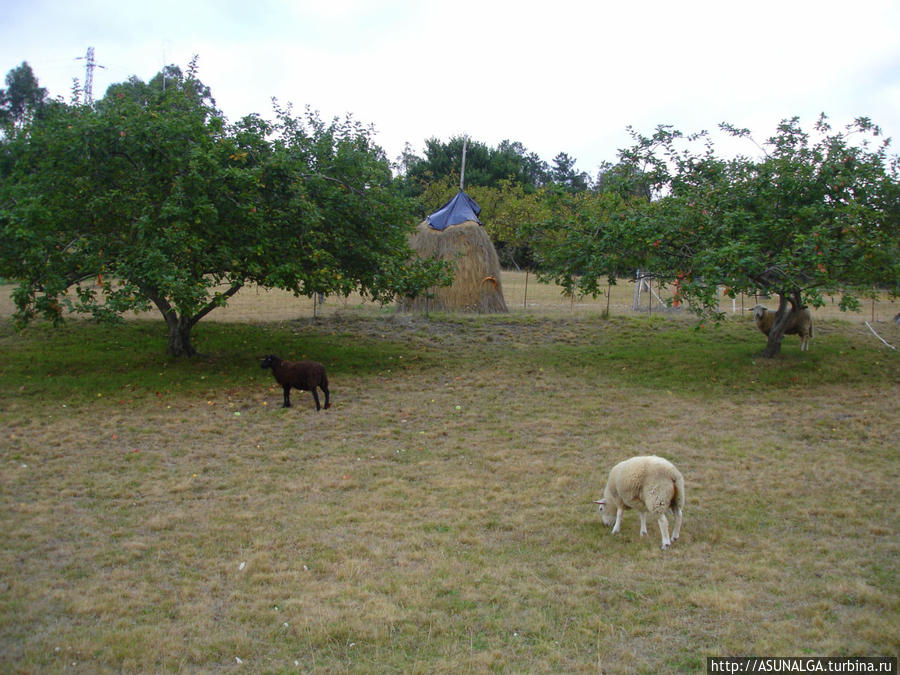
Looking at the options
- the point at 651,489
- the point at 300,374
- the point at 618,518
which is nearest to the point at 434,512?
the point at 618,518

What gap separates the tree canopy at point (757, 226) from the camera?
14805 mm

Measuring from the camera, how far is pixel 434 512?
8.85 meters

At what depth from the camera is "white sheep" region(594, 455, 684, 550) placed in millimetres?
7516

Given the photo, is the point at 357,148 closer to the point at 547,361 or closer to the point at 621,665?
the point at 547,361

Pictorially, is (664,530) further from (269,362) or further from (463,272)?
(463,272)

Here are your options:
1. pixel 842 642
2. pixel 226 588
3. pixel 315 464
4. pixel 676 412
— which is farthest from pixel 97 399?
pixel 842 642

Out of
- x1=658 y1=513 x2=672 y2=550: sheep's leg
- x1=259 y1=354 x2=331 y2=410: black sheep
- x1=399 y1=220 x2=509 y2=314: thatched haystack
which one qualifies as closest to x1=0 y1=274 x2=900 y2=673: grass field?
x1=658 y1=513 x2=672 y2=550: sheep's leg

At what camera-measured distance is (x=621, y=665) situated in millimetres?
5281

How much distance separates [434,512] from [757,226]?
10.7 metres

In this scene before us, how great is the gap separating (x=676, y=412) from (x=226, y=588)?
10.2m

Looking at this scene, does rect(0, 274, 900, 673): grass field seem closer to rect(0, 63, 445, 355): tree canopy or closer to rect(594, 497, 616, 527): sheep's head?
rect(594, 497, 616, 527): sheep's head

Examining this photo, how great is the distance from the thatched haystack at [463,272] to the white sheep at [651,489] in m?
16.5

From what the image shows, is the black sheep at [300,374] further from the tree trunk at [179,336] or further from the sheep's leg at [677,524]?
the sheep's leg at [677,524]

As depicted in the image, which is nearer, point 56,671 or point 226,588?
point 56,671
